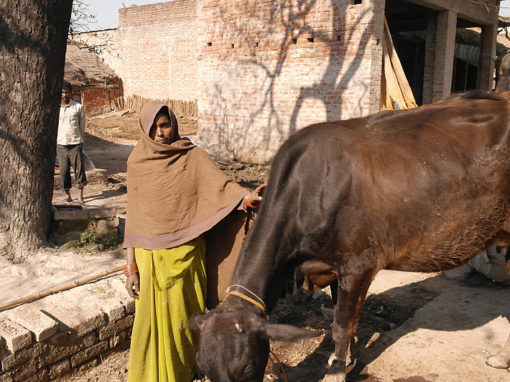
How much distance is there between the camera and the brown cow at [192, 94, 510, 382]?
9.14 feet

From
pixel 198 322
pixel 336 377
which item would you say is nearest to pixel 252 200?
pixel 198 322

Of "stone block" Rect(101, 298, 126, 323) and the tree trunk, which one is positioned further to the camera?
the tree trunk

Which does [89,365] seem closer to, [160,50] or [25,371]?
[25,371]

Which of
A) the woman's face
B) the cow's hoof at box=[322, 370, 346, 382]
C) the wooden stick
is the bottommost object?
the cow's hoof at box=[322, 370, 346, 382]

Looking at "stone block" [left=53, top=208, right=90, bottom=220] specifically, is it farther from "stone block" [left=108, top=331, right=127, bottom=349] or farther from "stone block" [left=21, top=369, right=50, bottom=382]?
"stone block" [left=21, top=369, right=50, bottom=382]

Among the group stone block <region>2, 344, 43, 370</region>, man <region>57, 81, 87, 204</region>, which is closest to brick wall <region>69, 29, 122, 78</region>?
man <region>57, 81, 87, 204</region>

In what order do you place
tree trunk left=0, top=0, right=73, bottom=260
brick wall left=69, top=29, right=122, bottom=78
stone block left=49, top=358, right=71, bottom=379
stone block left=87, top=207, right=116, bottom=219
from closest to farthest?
stone block left=49, top=358, right=71, bottom=379 < tree trunk left=0, top=0, right=73, bottom=260 < stone block left=87, top=207, right=116, bottom=219 < brick wall left=69, top=29, right=122, bottom=78

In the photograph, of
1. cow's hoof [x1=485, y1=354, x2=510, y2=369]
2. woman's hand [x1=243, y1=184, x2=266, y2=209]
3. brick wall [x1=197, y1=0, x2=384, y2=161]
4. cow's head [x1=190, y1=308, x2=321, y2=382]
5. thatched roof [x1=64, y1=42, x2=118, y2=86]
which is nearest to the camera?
cow's head [x1=190, y1=308, x2=321, y2=382]

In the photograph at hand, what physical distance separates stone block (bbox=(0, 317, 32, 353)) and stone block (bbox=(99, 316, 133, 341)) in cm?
56

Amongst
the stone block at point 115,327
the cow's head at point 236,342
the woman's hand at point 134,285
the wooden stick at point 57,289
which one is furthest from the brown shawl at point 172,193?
the wooden stick at point 57,289

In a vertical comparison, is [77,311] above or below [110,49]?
below

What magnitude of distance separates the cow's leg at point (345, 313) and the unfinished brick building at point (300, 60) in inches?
211

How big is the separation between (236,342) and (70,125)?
572 centimetres

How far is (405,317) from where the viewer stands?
4.07 meters
